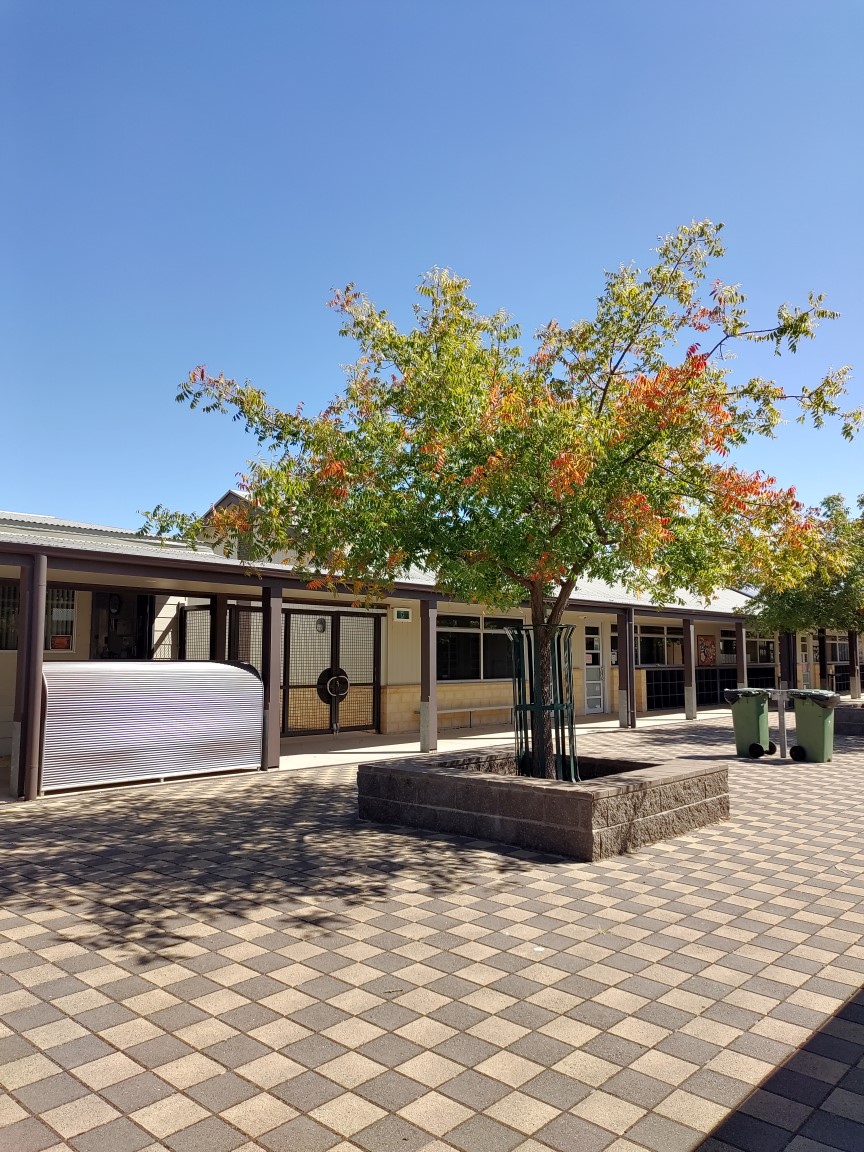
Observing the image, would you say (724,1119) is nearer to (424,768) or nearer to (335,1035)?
(335,1035)

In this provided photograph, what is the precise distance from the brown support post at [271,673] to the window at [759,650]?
744 inches

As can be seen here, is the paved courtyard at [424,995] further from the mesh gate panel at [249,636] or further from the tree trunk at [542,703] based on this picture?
the mesh gate panel at [249,636]

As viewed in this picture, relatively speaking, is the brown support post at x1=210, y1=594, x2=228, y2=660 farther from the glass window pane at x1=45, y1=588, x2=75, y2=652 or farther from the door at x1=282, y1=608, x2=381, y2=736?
the glass window pane at x1=45, y1=588, x2=75, y2=652

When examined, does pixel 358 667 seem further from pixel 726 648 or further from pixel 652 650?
pixel 726 648

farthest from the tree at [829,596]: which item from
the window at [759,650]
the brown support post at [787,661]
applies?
the window at [759,650]

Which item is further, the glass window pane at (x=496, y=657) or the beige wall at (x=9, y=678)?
the glass window pane at (x=496, y=657)

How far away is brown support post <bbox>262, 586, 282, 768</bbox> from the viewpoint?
10.9 metres

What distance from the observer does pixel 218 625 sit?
13.7 metres

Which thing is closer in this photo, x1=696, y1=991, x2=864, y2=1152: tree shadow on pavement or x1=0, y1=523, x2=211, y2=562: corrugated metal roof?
x1=696, y1=991, x2=864, y2=1152: tree shadow on pavement

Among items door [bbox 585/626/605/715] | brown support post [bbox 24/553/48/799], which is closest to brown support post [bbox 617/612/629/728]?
door [bbox 585/626/605/715]

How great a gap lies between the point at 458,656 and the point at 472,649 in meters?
0.47

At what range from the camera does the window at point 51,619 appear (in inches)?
465

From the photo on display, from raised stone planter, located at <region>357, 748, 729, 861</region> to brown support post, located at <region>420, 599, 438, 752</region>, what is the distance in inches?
187

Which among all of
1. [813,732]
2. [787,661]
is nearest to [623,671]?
[813,732]
